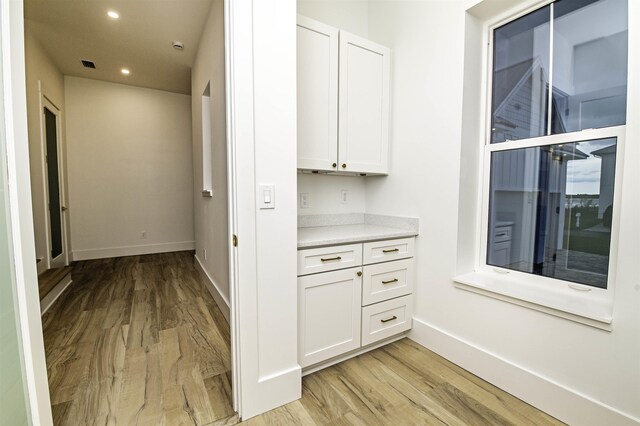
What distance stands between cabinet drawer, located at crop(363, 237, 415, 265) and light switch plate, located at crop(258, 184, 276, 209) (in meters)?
0.73

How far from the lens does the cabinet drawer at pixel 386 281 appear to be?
1.89 meters

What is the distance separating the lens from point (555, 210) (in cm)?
161

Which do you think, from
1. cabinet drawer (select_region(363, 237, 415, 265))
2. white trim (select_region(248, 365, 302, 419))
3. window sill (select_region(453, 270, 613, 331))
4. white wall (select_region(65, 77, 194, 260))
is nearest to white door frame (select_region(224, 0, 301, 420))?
white trim (select_region(248, 365, 302, 419))

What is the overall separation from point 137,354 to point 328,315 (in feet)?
4.52

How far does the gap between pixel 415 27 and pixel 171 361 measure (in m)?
2.90

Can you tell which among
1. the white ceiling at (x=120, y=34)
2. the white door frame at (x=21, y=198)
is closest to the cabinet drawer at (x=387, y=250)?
the white door frame at (x=21, y=198)

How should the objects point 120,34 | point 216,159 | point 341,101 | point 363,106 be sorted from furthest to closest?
point 120,34
point 216,159
point 363,106
point 341,101

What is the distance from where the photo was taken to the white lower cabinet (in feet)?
Answer: 5.46

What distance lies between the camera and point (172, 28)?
303 cm

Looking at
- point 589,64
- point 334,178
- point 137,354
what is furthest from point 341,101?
point 137,354

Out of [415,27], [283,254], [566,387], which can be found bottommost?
[566,387]

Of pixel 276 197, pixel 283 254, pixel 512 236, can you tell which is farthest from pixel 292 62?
pixel 512 236

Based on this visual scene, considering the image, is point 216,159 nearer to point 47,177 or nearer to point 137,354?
point 137,354

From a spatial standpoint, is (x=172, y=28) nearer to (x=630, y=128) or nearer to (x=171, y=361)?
(x=171, y=361)
